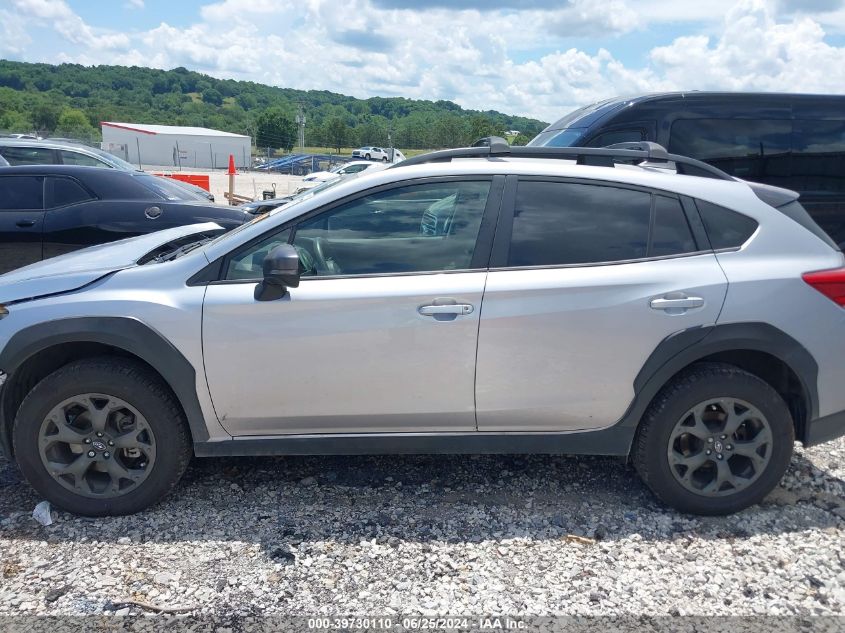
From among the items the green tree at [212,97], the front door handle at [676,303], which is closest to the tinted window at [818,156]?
the front door handle at [676,303]

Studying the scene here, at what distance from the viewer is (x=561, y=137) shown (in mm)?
6641

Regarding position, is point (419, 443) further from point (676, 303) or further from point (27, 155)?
point (27, 155)

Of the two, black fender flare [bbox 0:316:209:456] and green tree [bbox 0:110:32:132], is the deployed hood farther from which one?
green tree [bbox 0:110:32:132]

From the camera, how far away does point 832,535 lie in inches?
133

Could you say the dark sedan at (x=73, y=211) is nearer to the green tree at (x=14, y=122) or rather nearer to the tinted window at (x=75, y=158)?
the tinted window at (x=75, y=158)

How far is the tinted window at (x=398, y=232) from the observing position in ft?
11.0

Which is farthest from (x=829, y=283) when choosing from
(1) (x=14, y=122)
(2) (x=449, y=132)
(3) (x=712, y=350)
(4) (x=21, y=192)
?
(1) (x=14, y=122)

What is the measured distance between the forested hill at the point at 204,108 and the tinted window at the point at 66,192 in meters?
37.9

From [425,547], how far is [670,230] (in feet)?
6.23

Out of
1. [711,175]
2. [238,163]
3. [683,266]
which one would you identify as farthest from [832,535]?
[238,163]

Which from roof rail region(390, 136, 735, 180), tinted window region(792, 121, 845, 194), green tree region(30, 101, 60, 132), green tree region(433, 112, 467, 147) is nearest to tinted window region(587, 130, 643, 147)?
tinted window region(792, 121, 845, 194)

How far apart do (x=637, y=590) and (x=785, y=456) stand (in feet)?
3.59

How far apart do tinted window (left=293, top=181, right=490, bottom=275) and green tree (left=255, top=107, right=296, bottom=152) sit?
8306 cm

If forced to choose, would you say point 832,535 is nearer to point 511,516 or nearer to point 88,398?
point 511,516
